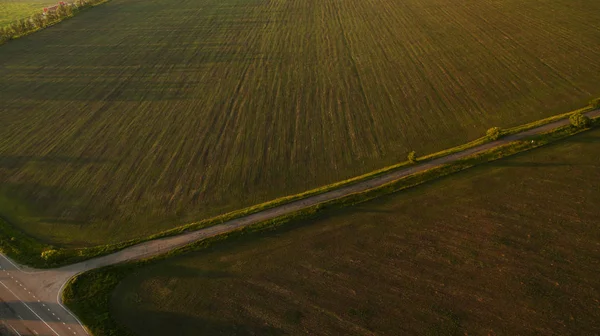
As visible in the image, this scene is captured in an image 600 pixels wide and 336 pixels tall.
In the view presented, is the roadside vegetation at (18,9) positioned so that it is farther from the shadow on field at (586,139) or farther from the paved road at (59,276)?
the shadow on field at (586,139)

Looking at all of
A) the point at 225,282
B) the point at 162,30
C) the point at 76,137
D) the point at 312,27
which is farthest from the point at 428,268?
the point at 162,30

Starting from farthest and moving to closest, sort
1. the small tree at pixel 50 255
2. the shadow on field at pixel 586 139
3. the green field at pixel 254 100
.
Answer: the shadow on field at pixel 586 139
the green field at pixel 254 100
the small tree at pixel 50 255

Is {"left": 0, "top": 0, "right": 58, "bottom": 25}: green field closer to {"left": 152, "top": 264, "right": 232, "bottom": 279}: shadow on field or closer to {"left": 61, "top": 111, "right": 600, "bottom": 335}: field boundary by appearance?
{"left": 61, "top": 111, "right": 600, "bottom": 335}: field boundary

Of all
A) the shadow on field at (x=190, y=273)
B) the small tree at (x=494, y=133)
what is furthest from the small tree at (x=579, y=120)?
the shadow on field at (x=190, y=273)

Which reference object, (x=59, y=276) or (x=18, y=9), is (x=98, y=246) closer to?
(x=59, y=276)

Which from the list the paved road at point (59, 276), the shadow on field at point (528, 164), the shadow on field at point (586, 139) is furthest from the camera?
the shadow on field at point (586, 139)

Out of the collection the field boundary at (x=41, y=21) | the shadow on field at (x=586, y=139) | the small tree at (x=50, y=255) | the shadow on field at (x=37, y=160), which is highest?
the field boundary at (x=41, y=21)

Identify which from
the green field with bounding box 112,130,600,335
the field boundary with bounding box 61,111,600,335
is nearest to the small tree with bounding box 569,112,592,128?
the field boundary with bounding box 61,111,600,335

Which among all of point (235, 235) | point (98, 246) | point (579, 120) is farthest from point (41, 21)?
point (579, 120)
